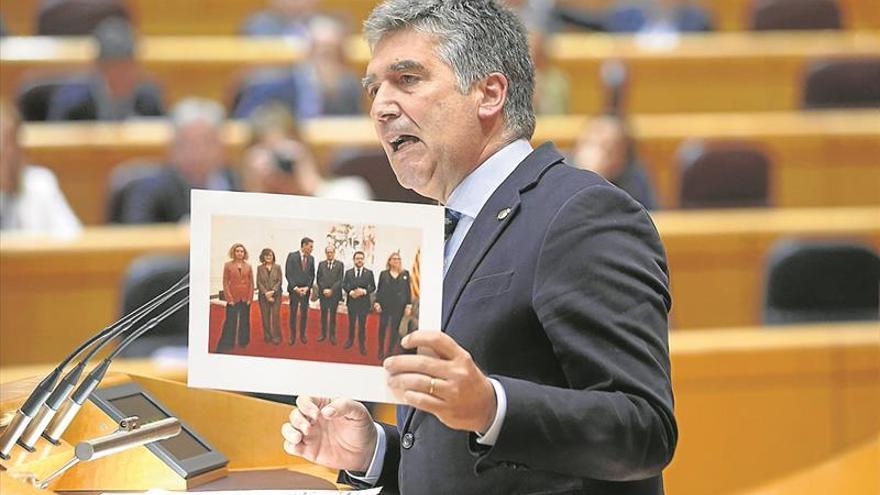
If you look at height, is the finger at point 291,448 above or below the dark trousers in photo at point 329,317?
below

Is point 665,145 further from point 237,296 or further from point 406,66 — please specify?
point 237,296

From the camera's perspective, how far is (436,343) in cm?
110

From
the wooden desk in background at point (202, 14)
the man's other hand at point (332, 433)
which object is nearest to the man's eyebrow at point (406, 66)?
the man's other hand at point (332, 433)

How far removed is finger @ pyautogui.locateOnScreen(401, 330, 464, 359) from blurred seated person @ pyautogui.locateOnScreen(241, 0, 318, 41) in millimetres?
4663

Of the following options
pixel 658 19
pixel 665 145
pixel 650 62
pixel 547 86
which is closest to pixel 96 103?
pixel 547 86

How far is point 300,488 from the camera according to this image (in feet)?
4.77

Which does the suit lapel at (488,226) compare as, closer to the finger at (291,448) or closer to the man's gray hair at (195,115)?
the finger at (291,448)

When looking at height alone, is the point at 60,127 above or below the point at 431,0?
below

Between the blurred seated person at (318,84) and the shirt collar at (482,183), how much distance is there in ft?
12.3

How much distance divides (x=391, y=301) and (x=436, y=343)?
0.07 metres

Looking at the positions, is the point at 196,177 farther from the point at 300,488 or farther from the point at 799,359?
A: the point at 300,488

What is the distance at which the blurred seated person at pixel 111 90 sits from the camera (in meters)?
5.01

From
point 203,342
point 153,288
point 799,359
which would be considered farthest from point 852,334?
point 203,342

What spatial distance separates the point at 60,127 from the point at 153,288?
1.63 m
